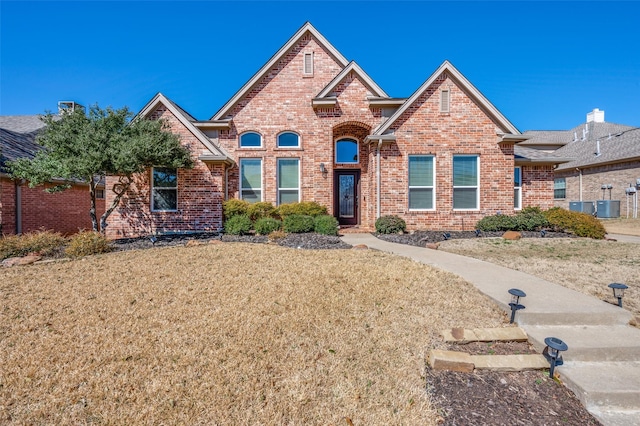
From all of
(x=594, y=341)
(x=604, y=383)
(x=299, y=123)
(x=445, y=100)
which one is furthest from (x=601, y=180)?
(x=604, y=383)

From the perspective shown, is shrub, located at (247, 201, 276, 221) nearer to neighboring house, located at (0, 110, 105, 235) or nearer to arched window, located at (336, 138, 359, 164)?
arched window, located at (336, 138, 359, 164)

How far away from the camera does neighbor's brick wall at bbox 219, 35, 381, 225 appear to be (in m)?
12.9

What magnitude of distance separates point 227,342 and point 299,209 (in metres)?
8.69

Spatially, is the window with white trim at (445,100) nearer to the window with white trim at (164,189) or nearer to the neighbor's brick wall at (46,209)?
the window with white trim at (164,189)

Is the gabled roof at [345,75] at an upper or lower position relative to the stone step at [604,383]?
upper

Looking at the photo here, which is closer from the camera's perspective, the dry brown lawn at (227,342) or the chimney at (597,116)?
the dry brown lawn at (227,342)

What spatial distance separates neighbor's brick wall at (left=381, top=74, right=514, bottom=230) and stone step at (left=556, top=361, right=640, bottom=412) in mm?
8594

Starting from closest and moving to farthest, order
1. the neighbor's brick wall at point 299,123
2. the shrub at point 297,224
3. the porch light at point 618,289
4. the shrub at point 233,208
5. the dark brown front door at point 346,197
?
the porch light at point 618,289 < the shrub at point 297,224 < the shrub at point 233,208 < the neighbor's brick wall at point 299,123 < the dark brown front door at point 346,197

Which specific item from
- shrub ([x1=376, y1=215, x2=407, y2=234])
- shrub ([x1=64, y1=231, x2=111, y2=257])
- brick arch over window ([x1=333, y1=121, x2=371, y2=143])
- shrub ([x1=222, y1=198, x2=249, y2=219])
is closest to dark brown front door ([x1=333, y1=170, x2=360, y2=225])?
brick arch over window ([x1=333, y1=121, x2=371, y2=143])

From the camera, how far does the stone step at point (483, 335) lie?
361 centimetres

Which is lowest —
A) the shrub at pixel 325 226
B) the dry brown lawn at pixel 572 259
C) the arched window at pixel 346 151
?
the dry brown lawn at pixel 572 259

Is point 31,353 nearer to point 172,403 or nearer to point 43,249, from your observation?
point 172,403

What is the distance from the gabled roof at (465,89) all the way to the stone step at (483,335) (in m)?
8.95

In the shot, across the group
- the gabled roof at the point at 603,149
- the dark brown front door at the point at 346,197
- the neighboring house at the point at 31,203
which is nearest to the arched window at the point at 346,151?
the dark brown front door at the point at 346,197
